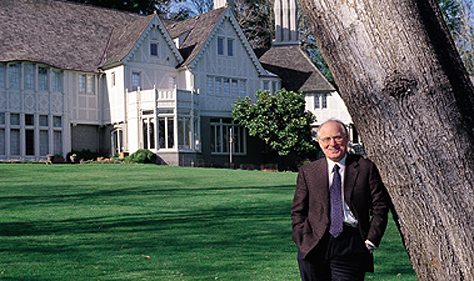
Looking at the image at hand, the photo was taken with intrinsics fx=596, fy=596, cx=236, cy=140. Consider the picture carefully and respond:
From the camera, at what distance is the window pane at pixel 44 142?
3438cm

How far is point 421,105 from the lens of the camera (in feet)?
9.85

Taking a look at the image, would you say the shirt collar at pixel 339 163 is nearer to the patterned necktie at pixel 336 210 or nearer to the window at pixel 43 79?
the patterned necktie at pixel 336 210

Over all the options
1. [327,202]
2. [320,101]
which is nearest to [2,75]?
[320,101]

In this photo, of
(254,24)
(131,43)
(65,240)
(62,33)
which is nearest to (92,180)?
(65,240)

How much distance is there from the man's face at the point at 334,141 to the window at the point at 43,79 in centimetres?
3258

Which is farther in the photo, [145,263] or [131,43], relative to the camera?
[131,43]

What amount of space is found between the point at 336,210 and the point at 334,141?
19.5 inches

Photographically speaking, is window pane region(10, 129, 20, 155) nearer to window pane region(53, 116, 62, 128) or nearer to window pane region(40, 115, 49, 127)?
window pane region(40, 115, 49, 127)

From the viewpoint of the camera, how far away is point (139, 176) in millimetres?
23516

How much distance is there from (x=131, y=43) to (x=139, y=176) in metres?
14.7

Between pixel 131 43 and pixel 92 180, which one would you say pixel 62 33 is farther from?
pixel 92 180

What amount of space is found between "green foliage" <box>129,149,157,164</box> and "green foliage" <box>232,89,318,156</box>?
20.6 feet

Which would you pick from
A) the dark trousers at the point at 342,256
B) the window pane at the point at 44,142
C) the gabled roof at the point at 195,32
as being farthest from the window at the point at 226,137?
the dark trousers at the point at 342,256

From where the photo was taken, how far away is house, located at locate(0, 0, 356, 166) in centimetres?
3400
